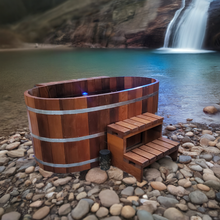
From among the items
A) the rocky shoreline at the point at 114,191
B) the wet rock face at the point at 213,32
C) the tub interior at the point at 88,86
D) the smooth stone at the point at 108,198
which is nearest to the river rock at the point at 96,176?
the rocky shoreline at the point at 114,191

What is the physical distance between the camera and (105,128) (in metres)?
2.65

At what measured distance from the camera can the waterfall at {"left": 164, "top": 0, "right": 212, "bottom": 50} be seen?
2091 cm

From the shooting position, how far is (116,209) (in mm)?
2037

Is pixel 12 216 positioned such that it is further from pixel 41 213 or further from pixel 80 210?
pixel 80 210

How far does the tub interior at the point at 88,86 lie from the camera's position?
A: 347 cm

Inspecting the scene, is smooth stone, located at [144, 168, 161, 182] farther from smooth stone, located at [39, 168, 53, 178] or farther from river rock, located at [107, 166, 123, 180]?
smooth stone, located at [39, 168, 53, 178]

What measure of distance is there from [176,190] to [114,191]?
0.68m

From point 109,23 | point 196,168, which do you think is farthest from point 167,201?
point 109,23

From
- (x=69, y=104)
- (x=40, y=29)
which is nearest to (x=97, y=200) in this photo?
(x=69, y=104)

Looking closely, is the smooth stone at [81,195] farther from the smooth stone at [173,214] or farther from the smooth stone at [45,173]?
the smooth stone at [173,214]

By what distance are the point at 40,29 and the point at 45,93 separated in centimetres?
3362

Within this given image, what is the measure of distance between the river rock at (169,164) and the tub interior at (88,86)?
1.39m

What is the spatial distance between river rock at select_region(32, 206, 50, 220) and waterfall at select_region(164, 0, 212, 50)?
22108 mm

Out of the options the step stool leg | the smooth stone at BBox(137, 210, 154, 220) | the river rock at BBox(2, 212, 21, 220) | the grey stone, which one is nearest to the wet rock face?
the step stool leg
